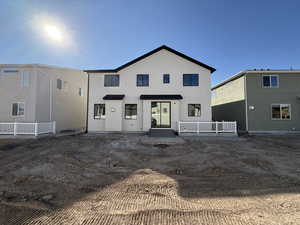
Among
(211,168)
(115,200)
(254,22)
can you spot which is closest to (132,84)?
(211,168)

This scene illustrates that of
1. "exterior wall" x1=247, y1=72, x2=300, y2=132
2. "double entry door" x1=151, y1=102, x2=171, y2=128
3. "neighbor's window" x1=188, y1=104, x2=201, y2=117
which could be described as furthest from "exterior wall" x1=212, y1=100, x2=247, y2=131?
"double entry door" x1=151, y1=102, x2=171, y2=128

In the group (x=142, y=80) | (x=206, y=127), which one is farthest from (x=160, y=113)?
(x=206, y=127)

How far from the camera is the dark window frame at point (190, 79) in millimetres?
13758

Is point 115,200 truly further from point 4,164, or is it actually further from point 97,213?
point 4,164

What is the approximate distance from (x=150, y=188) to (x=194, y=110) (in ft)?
34.5

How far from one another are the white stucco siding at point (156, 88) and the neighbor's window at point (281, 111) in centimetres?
636

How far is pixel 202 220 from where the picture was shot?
2754 millimetres

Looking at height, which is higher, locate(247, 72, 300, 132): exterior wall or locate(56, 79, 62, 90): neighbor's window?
locate(56, 79, 62, 90): neighbor's window

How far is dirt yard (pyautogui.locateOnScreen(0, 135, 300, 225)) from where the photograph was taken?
2.87 metres

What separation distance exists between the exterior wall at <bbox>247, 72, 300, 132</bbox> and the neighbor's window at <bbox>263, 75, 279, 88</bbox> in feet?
0.95

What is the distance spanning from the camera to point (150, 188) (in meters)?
4.16

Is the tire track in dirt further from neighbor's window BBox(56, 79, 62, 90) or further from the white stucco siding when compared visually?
neighbor's window BBox(56, 79, 62, 90)

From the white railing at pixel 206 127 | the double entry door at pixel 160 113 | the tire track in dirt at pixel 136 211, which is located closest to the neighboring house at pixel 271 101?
the white railing at pixel 206 127

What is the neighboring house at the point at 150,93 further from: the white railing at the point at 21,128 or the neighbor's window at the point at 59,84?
the neighbor's window at the point at 59,84
